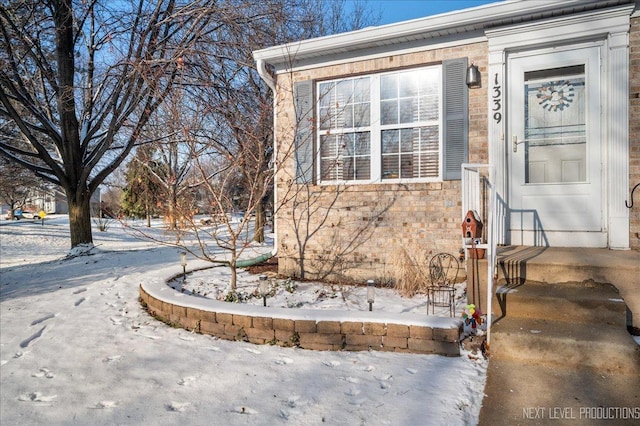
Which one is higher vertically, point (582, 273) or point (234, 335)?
point (582, 273)

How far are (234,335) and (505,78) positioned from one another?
4244 mm

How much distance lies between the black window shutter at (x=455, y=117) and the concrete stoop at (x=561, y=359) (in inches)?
74.3

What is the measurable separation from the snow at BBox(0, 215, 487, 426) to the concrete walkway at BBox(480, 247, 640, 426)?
0.22m

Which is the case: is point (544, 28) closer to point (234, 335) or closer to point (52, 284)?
point (234, 335)

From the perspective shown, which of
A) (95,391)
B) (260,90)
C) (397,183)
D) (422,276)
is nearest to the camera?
(95,391)

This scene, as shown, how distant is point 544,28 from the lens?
4512 mm

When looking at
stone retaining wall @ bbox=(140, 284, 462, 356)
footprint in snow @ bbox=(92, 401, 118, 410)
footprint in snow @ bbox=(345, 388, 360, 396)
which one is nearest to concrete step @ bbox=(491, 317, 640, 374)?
stone retaining wall @ bbox=(140, 284, 462, 356)

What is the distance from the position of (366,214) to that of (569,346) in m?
3.00

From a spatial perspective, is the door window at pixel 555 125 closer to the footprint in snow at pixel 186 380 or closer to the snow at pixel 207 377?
the snow at pixel 207 377

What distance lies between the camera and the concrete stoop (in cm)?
231

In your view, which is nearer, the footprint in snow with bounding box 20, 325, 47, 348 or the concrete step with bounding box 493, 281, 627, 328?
the concrete step with bounding box 493, 281, 627, 328

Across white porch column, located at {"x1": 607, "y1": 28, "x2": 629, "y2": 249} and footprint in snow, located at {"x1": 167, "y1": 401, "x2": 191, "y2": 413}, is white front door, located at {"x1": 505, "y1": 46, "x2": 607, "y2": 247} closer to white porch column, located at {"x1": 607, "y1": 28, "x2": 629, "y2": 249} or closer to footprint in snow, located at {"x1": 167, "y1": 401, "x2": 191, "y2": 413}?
white porch column, located at {"x1": 607, "y1": 28, "x2": 629, "y2": 249}

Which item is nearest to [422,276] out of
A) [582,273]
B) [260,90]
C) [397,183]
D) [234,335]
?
[397,183]

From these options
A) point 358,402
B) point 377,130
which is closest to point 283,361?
point 358,402
